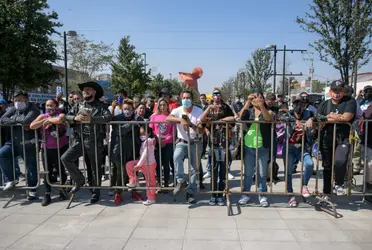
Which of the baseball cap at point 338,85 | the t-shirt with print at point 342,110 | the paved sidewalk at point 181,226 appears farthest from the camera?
the baseball cap at point 338,85

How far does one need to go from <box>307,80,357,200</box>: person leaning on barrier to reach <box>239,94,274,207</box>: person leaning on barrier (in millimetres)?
651

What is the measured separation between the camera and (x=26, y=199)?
5012 millimetres

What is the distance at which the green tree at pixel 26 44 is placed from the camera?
10.5 m

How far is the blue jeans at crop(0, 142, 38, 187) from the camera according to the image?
4906 mm

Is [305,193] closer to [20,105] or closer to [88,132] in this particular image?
[88,132]

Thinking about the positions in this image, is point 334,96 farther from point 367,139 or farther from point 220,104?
point 220,104

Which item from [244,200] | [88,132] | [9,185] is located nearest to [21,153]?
[9,185]

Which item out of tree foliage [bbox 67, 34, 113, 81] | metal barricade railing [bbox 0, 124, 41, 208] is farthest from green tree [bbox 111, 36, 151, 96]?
metal barricade railing [bbox 0, 124, 41, 208]

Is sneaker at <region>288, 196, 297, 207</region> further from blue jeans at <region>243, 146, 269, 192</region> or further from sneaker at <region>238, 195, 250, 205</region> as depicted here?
sneaker at <region>238, 195, 250, 205</region>

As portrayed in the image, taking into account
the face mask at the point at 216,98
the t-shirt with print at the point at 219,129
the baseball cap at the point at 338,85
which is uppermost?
the baseball cap at the point at 338,85

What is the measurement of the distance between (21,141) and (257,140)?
13.1 feet

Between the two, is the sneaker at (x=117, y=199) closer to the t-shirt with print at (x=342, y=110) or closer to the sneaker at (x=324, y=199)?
the sneaker at (x=324, y=199)

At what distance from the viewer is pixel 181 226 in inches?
151

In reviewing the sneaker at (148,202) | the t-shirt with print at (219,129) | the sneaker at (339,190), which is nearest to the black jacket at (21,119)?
the sneaker at (148,202)
